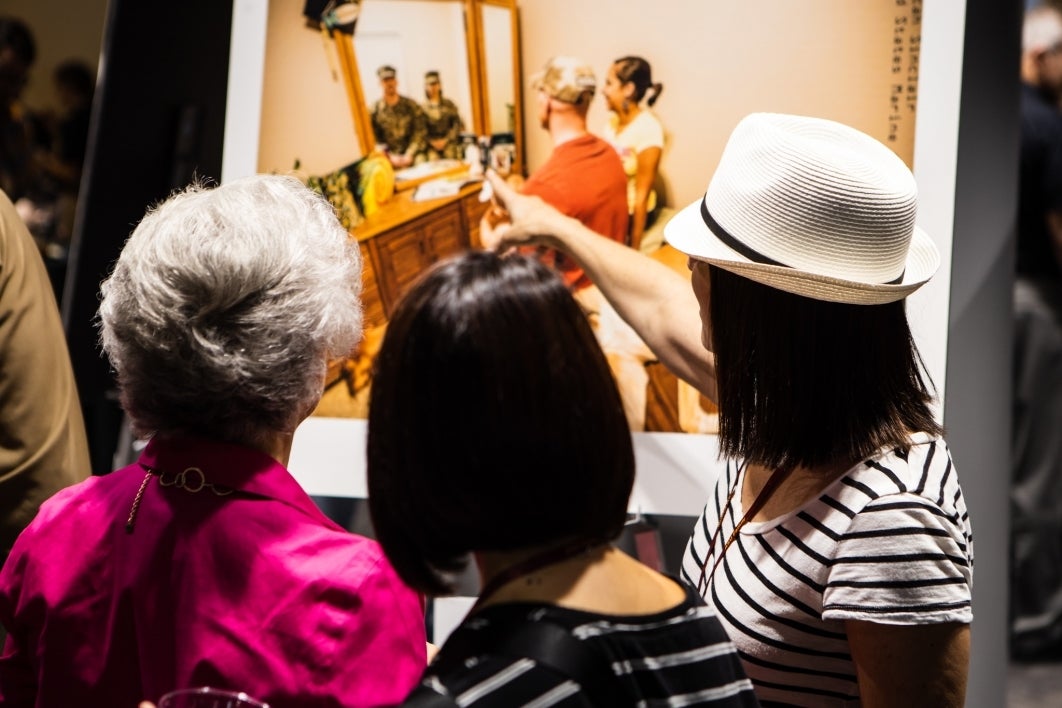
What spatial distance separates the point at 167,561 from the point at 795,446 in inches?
25.3

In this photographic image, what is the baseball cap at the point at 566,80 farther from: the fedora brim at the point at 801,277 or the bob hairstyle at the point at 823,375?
the bob hairstyle at the point at 823,375

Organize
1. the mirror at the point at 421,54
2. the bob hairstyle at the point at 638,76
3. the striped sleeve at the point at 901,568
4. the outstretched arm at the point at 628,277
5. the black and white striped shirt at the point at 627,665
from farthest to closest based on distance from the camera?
1. the mirror at the point at 421,54
2. the bob hairstyle at the point at 638,76
3. the outstretched arm at the point at 628,277
4. the striped sleeve at the point at 901,568
5. the black and white striped shirt at the point at 627,665

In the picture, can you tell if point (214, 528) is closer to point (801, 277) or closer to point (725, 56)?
point (801, 277)

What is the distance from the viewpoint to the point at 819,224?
1184 millimetres

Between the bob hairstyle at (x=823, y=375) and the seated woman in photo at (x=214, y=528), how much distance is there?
42 centimetres

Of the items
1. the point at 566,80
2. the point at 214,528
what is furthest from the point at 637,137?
the point at 214,528

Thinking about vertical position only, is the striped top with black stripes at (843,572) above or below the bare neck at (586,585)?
below

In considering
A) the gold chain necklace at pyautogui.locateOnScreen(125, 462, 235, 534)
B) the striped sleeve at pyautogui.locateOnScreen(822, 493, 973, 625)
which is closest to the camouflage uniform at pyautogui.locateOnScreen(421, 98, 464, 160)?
the gold chain necklace at pyautogui.locateOnScreen(125, 462, 235, 534)

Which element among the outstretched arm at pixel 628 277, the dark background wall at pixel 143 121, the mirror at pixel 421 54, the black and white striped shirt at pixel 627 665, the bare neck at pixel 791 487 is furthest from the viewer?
the dark background wall at pixel 143 121

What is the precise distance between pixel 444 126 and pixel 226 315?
873 millimetres

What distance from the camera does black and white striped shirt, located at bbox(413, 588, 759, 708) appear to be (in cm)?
79

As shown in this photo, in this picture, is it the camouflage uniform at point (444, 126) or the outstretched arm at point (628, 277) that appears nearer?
the outstretched arm at point (628, 277)

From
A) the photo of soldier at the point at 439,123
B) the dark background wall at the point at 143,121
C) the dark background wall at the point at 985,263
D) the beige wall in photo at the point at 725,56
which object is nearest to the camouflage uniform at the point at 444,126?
the photo of soldier at the point at 439,123

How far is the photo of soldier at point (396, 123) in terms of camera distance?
6.33ft
